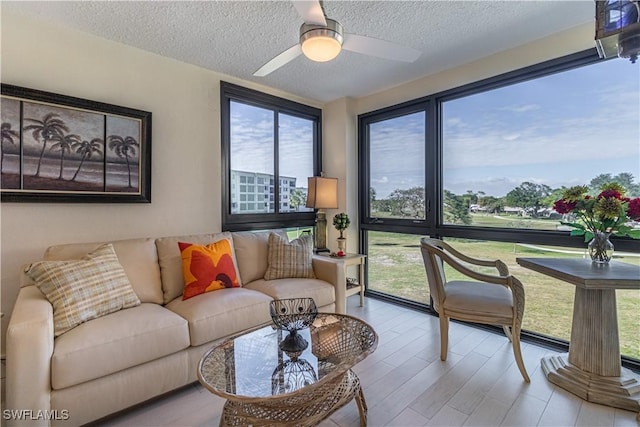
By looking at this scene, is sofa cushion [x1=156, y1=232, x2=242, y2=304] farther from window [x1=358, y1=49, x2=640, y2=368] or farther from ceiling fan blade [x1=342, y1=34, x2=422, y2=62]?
window [x1=358, y1=49, x2=640, y2=368]

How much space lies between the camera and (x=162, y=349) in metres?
1.75

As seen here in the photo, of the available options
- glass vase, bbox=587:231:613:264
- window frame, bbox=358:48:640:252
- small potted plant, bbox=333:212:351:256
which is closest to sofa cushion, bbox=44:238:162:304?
small potted plant, bbox=333:212:351:256

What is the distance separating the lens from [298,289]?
99.3 inches

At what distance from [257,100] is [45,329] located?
2755mm

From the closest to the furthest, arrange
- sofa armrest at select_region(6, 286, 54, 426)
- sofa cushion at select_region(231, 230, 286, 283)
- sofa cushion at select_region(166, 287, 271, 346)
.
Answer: sofa armrest at select_region(6, 286, 54, 426)
sofa cushion at select_region(166, 287, 271, 346)
sofa cushion at select_region(231, 230, 286, 283)

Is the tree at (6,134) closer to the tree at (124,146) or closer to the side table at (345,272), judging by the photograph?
the tree at (124,146)

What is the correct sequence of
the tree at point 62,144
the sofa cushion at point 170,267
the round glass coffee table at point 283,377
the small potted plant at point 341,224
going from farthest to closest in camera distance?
the small potted plant at point 341,224 < the sofa cushion at point 170,267 < the tree at point 62,144 < the round glass coffee table at point 283,377

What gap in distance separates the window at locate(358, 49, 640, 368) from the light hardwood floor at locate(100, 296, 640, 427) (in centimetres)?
73

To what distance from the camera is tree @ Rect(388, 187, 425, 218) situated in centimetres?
338

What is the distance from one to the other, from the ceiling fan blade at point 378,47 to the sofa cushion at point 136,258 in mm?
2081

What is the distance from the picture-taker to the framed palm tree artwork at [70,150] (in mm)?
2047

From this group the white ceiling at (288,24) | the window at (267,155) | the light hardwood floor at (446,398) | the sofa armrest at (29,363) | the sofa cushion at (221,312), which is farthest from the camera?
the window at (267,155)

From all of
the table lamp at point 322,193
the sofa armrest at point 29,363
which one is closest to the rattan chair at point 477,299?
the table lamp at point 322,193

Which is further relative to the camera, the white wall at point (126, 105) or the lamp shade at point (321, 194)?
the lamp shade at point (321, 194)
